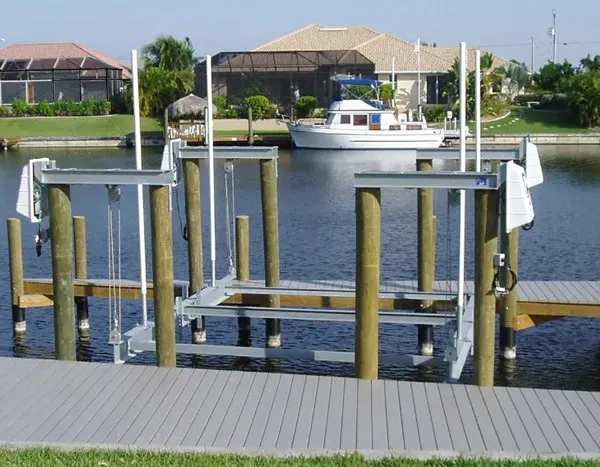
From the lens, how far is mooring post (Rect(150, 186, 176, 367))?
11.8m

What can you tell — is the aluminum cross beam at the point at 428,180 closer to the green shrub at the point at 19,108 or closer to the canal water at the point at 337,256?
the canal water at the point at 337,256

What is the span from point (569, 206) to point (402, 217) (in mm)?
6510

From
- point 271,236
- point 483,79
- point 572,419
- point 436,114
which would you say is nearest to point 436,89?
point 483,79

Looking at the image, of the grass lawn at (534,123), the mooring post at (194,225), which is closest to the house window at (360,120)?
the grass lawn at (534,123)

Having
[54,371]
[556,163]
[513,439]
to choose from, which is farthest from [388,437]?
[556,163]

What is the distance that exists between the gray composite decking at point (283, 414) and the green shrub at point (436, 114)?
56.6 m

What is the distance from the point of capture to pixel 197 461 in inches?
344

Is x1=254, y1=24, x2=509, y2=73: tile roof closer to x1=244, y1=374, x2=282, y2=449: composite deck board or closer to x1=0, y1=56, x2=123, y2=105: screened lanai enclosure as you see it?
x1=0, y1=56, x2=123, y2=105: screened lanai enclosure

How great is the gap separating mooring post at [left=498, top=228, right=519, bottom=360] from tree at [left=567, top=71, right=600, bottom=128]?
172 feet

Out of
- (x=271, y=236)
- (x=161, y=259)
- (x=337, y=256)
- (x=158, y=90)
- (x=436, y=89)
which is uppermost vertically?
(x=158, y=90)

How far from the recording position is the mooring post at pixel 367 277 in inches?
430

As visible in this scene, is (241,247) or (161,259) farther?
(241,247)

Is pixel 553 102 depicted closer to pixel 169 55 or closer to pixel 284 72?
pixel 284 72

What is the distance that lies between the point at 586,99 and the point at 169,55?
32.6 metres
